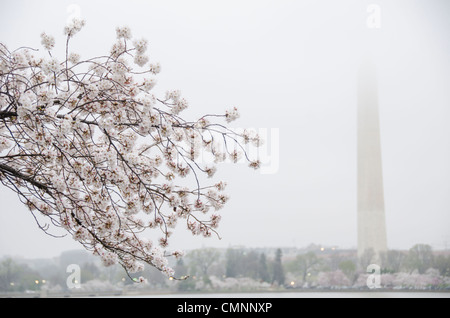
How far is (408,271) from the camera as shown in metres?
9.80

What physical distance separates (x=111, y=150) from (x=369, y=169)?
1177 cm

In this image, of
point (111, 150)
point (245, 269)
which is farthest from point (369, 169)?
point (111, 150)

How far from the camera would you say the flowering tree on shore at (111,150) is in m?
1.43

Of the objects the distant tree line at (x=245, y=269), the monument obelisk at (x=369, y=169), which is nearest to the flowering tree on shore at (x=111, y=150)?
the distant tree line at (x=245, y=269)

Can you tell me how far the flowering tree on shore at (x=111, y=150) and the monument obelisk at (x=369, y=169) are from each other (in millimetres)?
11323

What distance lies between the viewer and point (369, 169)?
497 inches

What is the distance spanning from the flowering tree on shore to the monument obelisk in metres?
11.3

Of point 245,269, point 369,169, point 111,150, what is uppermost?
point 369,169

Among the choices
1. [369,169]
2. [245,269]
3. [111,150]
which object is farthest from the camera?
[369,169]

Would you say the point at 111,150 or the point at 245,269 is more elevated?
the point at 111,150

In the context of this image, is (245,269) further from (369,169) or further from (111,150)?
(111,150)
